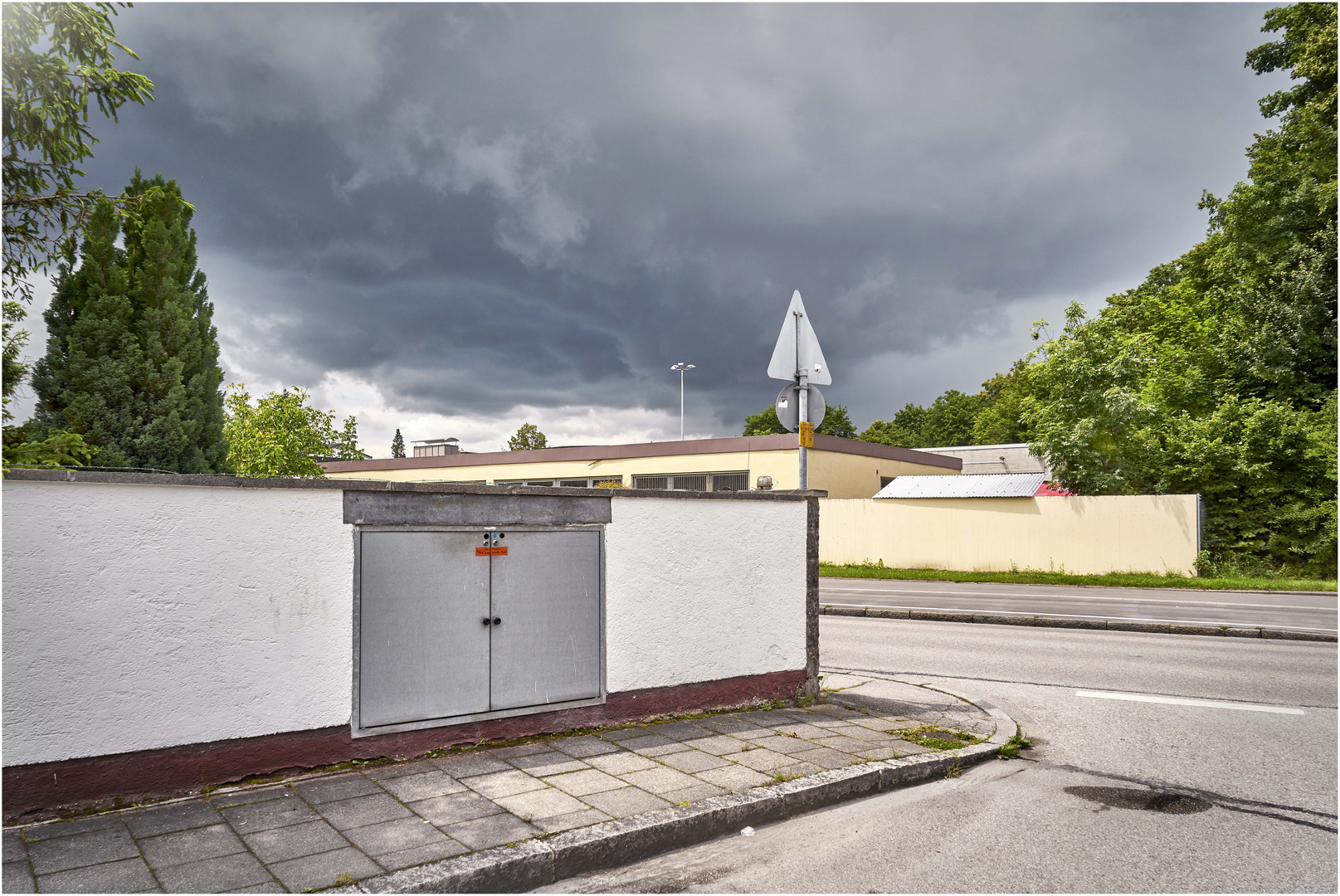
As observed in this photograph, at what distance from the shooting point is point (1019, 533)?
2352 cm

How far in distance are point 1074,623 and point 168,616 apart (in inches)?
522

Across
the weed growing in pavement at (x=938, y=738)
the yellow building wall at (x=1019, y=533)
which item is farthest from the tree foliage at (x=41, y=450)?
the yellow building wall at (x=1019, y=533)

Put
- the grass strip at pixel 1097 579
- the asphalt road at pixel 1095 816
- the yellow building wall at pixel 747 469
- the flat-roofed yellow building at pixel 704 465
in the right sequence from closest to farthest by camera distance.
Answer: the asphalt road at pixel 1095 816 < the grass strip at pixel 1097 579 < the yellow building wall at pixel 747 469 < the flat-roofed yellow building at pixel 704 465

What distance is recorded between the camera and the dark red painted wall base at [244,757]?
4.00 m

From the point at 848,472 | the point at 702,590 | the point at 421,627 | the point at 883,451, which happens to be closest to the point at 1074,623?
the point at 702,590

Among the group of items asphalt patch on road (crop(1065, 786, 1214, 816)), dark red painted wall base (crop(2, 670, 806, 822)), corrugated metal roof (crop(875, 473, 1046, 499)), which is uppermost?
corrugated metal roof (crop(875, 473, 1046, 499))

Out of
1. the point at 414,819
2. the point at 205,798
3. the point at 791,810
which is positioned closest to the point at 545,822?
the point at 414,819

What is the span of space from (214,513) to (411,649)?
1.46 m

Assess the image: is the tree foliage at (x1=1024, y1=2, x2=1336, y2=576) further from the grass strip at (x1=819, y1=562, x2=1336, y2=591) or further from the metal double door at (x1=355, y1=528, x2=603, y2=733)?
the metal double door at (x1=355, y1=528, x2=603, y2=733)

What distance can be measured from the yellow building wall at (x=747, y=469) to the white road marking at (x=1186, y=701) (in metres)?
20.6

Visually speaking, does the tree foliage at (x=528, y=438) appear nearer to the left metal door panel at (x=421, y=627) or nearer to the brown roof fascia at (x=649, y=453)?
the brown roof fascia at (x=649, y=453)

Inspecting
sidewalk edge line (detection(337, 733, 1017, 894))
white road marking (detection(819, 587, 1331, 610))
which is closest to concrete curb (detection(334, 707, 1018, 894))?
sidewalk edge line (detection(337, 733, 1017, 894))

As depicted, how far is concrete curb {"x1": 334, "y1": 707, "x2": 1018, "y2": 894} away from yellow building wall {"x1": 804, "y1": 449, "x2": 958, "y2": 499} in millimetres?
23662

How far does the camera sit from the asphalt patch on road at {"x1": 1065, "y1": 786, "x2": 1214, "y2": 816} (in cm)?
479
